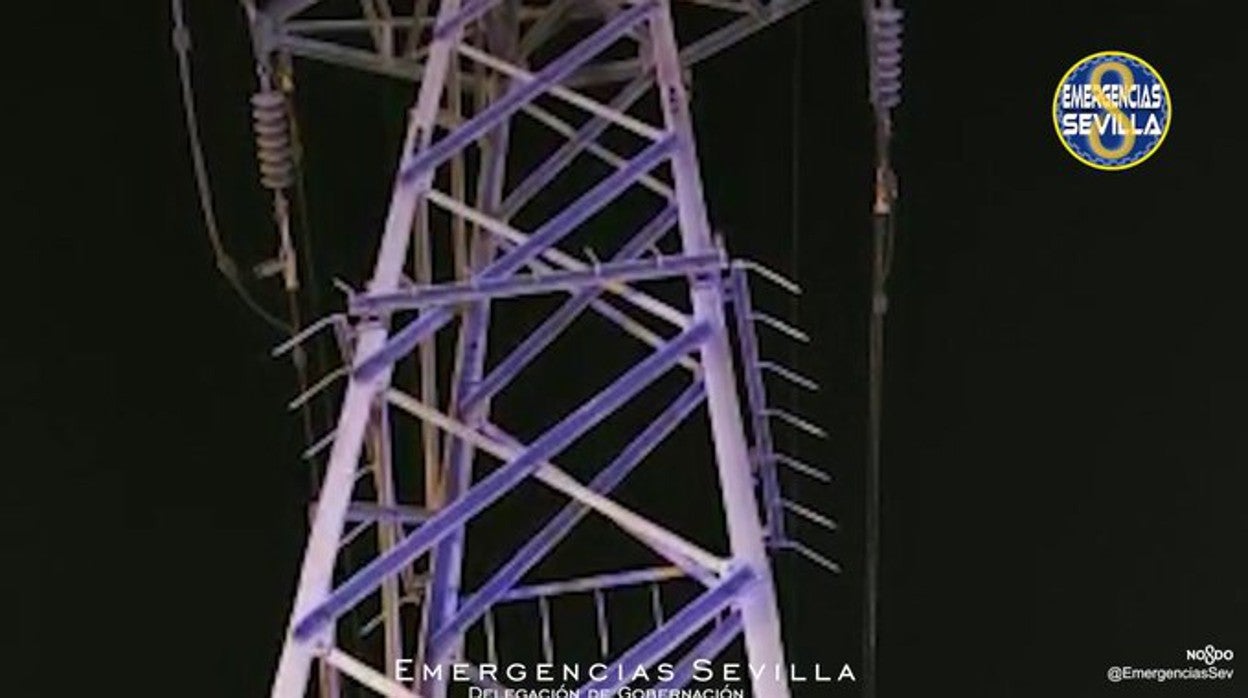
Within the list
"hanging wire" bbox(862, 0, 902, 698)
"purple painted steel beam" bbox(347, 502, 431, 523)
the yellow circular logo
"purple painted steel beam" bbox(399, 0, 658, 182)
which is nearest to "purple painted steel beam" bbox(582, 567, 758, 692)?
"purple painted steel beam" bbox(347, 502, 431, 523)

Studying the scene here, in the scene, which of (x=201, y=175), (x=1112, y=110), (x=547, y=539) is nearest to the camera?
(x=547, y=539)

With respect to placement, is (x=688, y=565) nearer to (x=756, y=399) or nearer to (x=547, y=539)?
(x=547, y=539)

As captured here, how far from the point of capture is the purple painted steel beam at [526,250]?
2023 millimetres

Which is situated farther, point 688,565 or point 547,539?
point 547,539

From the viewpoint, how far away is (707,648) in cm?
204

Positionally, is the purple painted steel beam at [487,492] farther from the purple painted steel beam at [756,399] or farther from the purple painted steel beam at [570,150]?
the purple painted steel beam at [570,150]

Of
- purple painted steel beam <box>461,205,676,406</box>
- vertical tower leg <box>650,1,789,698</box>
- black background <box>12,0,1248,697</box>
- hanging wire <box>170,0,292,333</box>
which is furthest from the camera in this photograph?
black background <box>12,0,1248,697</box>

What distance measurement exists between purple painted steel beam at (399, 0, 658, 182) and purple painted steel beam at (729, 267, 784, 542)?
363 millimetres

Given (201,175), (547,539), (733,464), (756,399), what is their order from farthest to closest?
(201,175)
(756,399)
(547,539)
(733,464)

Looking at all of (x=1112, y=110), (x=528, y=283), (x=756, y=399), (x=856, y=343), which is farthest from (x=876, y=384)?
(x=528, y=283)

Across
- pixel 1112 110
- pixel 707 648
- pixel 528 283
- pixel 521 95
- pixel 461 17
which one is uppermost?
pixel 1112 110

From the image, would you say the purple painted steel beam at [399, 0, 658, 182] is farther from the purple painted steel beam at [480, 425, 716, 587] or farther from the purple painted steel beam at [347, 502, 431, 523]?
the purple painted steel beam at [480, 425, 716, 587]

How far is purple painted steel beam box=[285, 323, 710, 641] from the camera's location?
77.3 inches

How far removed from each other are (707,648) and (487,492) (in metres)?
0.34
